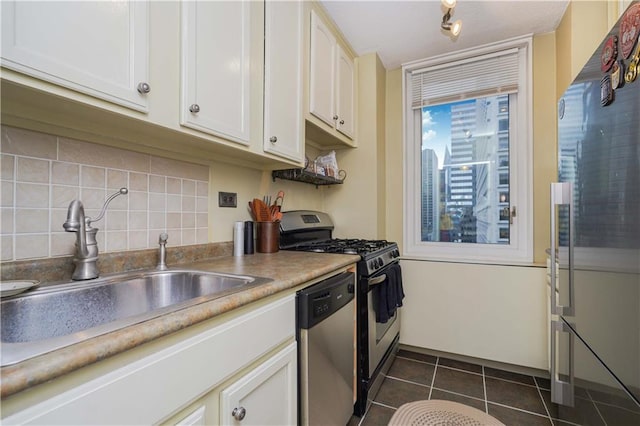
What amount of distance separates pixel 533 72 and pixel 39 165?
9.82 ft

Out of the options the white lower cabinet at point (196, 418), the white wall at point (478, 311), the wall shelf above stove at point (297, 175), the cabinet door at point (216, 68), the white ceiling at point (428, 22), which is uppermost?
the white ceiling at point (428, 22)

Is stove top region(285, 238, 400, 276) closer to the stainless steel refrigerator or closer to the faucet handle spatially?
the stainless steel refrigerator

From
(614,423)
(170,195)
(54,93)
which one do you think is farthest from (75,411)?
(614,423)

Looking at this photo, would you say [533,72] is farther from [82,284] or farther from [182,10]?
[82,284]

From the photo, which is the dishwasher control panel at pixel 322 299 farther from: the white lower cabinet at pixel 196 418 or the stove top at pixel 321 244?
the white lower cabinet at pixel 196 418

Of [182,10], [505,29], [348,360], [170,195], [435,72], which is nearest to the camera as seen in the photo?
[182,10]

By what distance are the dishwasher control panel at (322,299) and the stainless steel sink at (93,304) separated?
0.20 m

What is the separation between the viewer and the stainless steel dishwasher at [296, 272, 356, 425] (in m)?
1.12

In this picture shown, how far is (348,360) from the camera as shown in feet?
4.80

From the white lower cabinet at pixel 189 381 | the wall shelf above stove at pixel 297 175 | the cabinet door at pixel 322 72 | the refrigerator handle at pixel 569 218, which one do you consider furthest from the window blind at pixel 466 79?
the white lower cabinet at pixel 189 381

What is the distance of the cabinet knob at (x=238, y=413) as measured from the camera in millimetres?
807

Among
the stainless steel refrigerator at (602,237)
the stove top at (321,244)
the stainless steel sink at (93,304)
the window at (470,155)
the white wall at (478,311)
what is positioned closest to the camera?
the stainless steel sink at (93,304)

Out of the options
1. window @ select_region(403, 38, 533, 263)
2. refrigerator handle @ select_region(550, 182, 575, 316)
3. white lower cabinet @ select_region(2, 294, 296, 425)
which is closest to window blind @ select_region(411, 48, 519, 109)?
window @ select_region(403, 38, 533, 263)

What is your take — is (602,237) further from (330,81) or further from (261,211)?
(330,81)
